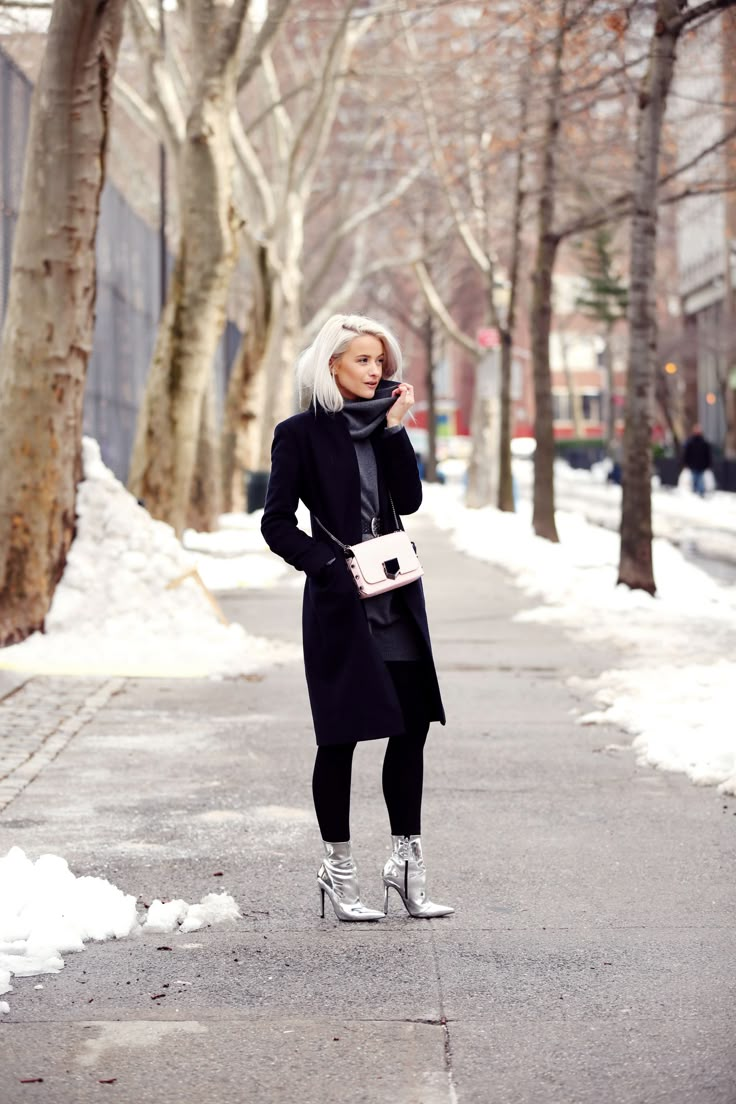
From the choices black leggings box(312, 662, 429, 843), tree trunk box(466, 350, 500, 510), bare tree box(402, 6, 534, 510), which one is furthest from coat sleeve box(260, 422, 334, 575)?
tree trunk box(466, 350, 500, 510)

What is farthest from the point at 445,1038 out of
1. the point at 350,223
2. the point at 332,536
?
the point at 350,223

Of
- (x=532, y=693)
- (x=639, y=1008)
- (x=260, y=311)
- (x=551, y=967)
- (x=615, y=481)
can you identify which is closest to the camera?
(x=639, y=1008)

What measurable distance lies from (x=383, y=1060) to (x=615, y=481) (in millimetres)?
53084

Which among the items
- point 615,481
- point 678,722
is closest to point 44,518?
point 678,722

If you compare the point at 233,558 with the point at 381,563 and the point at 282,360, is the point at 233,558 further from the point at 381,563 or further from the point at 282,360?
the point at 381,563

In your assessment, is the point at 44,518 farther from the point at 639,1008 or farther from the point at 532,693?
the point at 639,1008

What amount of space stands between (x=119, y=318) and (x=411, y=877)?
20530 millimetres

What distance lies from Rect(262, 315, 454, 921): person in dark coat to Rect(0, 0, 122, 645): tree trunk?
7.39 metres

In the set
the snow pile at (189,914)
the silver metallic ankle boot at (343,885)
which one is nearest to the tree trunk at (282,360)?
the snow pile at (189,914)

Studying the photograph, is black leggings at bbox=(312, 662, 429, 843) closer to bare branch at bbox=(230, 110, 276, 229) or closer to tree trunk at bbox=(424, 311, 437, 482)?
bare branch at bbox=(230, 110, 276, 229)

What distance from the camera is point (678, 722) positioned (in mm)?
9461

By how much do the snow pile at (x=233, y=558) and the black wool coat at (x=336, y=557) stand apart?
973cm

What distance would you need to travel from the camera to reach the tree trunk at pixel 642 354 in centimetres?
1720

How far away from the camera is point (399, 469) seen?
577 centimetres
